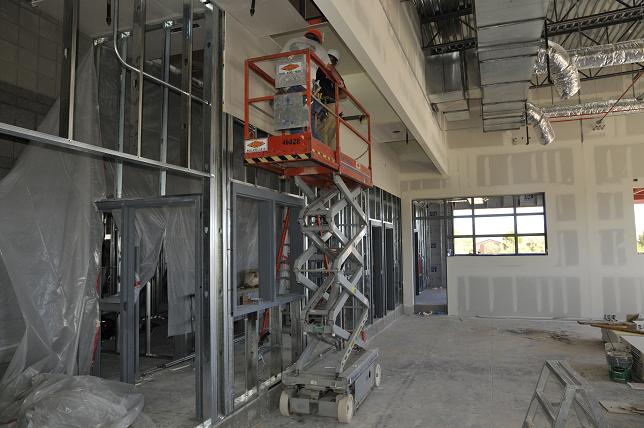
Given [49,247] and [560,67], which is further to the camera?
[560,67]

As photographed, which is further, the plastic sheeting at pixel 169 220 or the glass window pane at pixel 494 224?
the glass window pane at pixel 494 224

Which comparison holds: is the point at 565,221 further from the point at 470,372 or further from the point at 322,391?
the point at 322,391

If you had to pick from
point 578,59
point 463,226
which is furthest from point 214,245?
point 463,226

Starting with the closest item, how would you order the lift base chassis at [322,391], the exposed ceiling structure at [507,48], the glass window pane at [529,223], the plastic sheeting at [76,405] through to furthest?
1. the plastic sheeting at [76,405]
2. the lift base chassis at [322,391]
3. the exposed ceiling structure at [507,48]
4. the glass window pane at [529,223]

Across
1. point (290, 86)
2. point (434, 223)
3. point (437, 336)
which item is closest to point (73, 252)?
point (290, 86)

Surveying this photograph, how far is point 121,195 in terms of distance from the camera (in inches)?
183

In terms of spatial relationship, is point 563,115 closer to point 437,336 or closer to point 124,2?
point 437,336

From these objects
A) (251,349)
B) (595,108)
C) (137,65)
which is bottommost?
(251,349)

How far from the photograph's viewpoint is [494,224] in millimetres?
13016

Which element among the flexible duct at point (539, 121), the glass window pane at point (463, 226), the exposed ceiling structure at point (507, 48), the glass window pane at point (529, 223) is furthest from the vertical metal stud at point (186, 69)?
the glass window pane at point (463, 226)

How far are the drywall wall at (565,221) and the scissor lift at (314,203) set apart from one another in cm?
613

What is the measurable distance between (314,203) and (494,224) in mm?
9903

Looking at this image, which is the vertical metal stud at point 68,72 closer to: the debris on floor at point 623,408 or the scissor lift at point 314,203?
the scissor lift at point 314,203

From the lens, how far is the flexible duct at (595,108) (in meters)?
8.22
